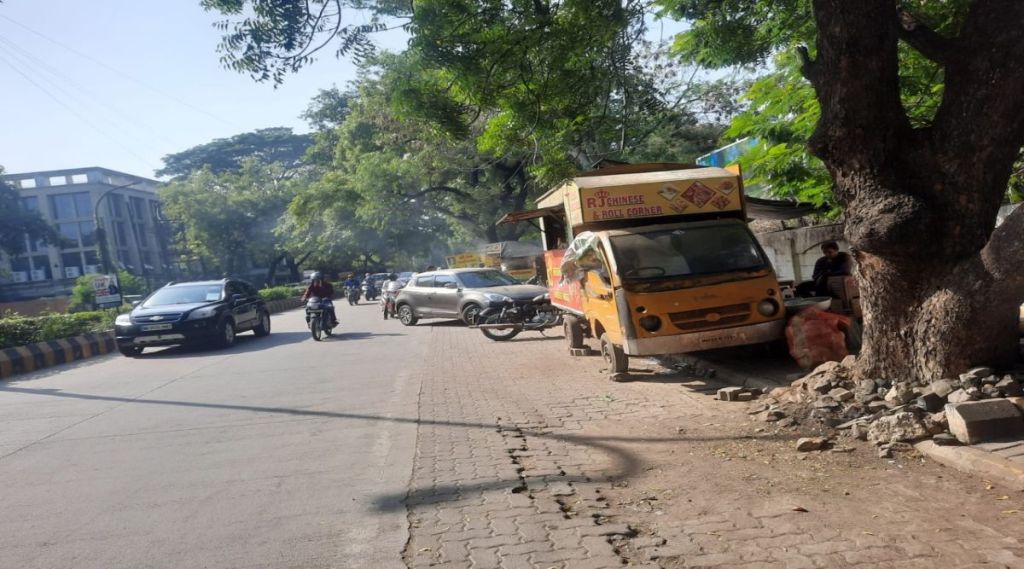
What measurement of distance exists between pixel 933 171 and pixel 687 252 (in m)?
3.38

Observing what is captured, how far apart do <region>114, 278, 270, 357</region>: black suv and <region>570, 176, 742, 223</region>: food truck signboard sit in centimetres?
979

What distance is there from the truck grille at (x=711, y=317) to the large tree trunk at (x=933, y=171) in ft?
7.51

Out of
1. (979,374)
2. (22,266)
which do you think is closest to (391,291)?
(979,374)

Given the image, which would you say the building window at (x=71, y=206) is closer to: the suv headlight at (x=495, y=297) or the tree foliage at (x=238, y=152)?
the tree foliage at (x=238, y=152)

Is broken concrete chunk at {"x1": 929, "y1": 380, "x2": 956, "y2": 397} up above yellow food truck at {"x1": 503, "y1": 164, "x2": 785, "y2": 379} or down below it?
below

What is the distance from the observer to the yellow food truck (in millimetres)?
8367

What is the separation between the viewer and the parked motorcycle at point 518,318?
1439 cm

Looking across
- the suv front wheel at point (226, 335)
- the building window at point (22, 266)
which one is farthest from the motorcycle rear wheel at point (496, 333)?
the building window at point (22, 266)

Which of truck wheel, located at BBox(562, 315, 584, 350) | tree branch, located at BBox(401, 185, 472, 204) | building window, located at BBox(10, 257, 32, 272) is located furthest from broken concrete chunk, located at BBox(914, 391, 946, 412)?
building window, located at BBox(10, 257, 32, 272)

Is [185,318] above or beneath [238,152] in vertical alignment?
beneath

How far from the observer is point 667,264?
29.1ft

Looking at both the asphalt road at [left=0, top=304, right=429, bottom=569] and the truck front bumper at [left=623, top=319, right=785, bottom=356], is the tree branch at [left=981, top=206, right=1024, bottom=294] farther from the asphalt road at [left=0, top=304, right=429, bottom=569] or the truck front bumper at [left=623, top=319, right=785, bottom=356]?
the asphalt road at [left=0, top=304, right=429, bottom=569]

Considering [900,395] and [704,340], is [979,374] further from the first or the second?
[704,340]

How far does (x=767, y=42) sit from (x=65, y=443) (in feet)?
29.7
